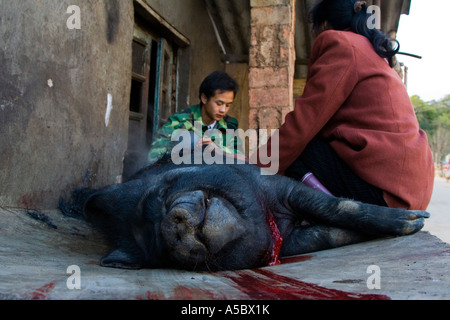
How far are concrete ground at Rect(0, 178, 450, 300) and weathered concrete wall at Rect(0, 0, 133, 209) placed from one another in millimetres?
727

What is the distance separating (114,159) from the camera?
4.03 metres

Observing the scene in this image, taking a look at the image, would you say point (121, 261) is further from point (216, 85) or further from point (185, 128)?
point (216, 85)

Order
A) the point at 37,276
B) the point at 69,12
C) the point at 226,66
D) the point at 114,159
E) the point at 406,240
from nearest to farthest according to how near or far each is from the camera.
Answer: the point at 37,276 → the point at 406,240 → the point at 69,12 → the point at 114,159 → the point at 226,66

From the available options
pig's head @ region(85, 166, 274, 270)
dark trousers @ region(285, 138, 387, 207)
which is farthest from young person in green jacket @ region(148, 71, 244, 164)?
pig's head @ region(85, 166, 274, 270)

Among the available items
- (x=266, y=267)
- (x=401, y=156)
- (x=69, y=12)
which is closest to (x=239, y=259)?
(x=266, y=267)

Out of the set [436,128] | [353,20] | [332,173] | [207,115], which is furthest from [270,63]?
[436,128]

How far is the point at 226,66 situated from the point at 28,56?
4771 mm

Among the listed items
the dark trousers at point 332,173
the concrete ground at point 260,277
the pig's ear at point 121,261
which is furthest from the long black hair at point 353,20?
the pig's ear at point 121,261

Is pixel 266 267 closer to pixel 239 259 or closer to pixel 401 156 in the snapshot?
pixel 239 259

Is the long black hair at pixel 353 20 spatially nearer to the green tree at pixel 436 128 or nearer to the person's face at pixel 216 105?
the person's face at pixel 216 105

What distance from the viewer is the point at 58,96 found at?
10.4 ft

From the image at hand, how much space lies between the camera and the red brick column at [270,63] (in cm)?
446

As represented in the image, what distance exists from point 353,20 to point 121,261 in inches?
72.9

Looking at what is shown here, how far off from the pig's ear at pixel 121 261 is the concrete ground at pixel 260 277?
2.8 inches
